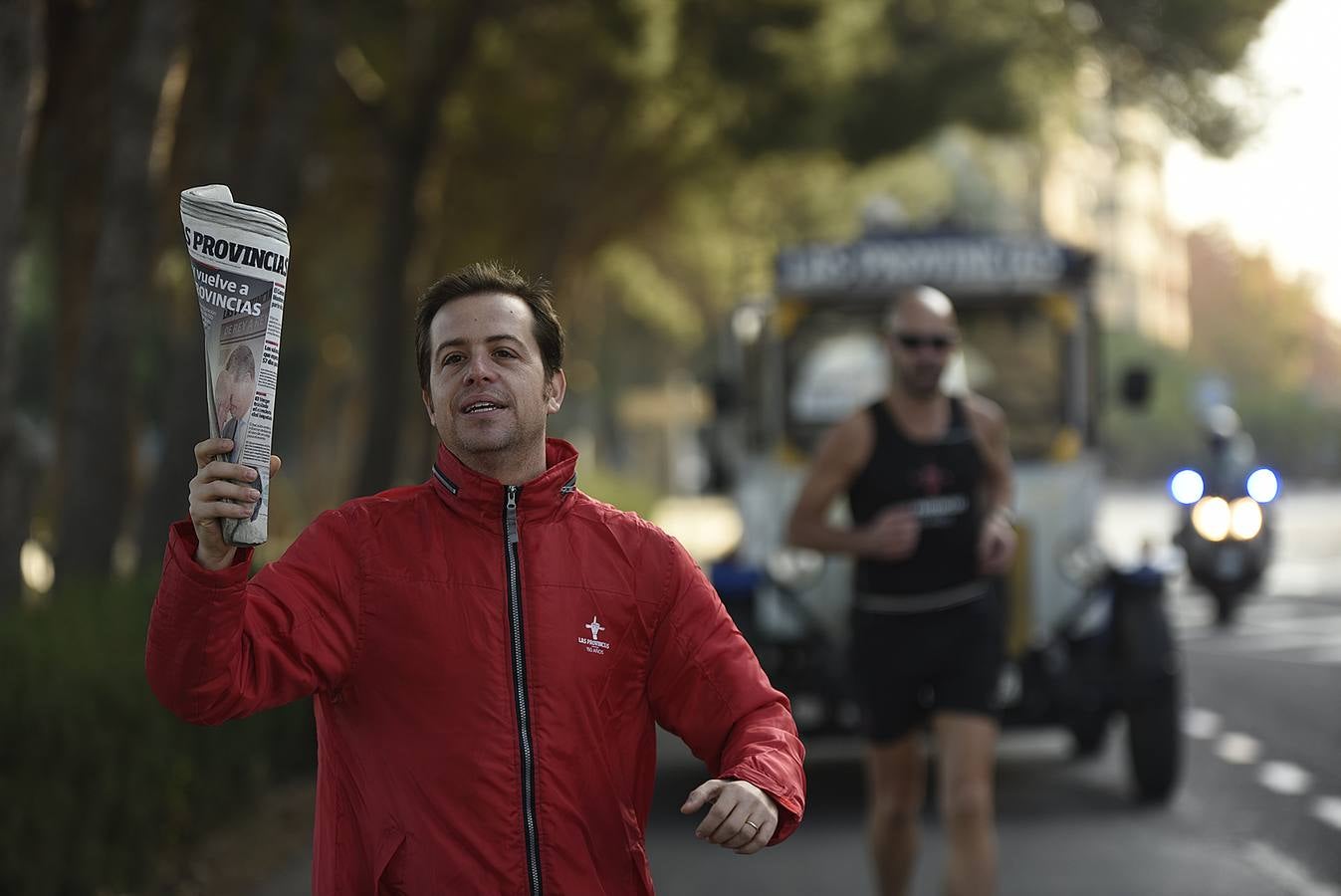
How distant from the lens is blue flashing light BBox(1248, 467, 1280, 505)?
49.3 ft

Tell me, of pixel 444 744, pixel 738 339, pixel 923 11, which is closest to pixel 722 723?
pixel 444 744

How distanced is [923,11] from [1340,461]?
51.4 metres

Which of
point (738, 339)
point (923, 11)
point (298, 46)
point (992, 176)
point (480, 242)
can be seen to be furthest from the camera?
point (992, 176)

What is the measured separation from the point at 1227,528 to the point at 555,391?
12.8 m

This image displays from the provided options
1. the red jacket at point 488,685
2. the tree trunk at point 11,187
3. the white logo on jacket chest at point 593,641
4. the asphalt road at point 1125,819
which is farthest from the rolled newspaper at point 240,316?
the asphalt road at point 1125,819

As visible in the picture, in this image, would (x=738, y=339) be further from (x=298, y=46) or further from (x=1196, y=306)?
(x=1196, y=306)

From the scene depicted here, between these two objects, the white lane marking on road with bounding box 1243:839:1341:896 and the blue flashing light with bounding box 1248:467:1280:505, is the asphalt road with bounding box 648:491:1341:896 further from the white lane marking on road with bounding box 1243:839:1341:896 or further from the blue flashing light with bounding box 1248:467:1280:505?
the blue flashing light with bounding box 1248:467:1280:505

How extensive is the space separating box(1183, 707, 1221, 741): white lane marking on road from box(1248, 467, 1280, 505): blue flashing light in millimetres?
1857

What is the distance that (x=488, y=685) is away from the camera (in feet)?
10.9

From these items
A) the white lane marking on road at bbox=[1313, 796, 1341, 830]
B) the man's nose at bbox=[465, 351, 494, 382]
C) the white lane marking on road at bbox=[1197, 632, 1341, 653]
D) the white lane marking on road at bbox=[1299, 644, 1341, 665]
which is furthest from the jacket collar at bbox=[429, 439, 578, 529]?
the white lane marking on road at bbox=[1197, 632, 1341, 653]

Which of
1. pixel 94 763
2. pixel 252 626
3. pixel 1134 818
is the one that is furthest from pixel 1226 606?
pixel 252 626

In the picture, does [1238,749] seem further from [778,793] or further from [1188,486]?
[778,793]

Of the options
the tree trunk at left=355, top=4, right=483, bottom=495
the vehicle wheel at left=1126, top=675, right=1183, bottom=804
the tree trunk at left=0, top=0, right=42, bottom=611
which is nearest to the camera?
the tree trunk at left=0, top=0, right=42, bottom=611

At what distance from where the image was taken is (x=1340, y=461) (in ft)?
242
